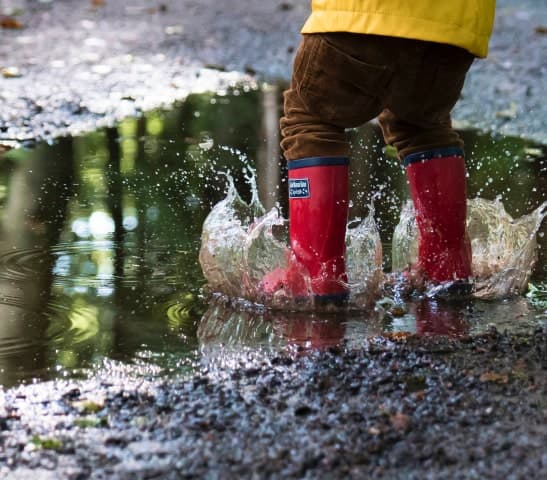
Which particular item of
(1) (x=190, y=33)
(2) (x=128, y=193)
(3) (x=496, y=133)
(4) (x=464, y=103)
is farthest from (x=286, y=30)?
(2) (x=128, y=193)

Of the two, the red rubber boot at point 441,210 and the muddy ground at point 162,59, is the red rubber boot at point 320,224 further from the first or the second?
the muddy ground at point 162,59

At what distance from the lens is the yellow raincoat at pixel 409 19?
125 inches

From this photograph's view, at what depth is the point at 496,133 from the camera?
20.9ft

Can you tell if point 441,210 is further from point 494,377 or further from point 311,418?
point 311,418

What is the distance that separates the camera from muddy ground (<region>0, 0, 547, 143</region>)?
6762 mm

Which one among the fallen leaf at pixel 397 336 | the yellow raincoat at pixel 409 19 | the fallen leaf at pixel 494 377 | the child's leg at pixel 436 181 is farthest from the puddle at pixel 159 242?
Answer: the yellow raincoat at pixel 409 19

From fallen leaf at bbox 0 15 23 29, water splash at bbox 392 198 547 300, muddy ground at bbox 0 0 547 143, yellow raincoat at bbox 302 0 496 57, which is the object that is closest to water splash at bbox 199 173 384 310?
water splash at bbox 392 198 547 300

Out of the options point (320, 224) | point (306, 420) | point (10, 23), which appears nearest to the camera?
point (306, 420)

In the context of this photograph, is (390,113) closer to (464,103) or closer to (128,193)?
(128,193)

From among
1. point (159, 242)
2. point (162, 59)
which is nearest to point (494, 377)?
point (159, 242)

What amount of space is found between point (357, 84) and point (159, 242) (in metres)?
1.30

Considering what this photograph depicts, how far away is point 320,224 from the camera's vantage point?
3387 mm

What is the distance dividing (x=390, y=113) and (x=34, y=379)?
1.52m

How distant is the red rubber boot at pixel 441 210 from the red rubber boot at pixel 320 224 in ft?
1.11
